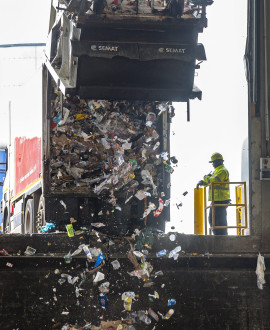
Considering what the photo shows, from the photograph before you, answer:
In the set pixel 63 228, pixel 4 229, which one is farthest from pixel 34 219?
pixel 4 229

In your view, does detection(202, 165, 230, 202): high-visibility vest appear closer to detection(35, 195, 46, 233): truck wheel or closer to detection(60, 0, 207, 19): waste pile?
detection(35, 195, 46, 233): truck wheel

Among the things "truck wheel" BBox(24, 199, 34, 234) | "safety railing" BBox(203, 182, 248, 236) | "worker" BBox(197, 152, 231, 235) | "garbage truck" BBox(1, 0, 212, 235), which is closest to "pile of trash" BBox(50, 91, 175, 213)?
"garbage truck" BBox(1, 0, 212, 235)

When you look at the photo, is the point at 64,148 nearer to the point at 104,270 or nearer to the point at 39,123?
the point at 39,123

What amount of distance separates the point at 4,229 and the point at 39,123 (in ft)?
14.1

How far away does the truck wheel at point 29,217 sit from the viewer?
10.5 meters

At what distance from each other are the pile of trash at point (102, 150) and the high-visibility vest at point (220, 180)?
1.05m

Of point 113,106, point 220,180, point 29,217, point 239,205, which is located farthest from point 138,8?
point 29,217

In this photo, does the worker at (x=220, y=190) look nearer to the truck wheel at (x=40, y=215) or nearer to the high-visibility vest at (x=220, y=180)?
the high-visibility vest at (x=220, y=180)

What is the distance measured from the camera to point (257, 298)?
7809mm

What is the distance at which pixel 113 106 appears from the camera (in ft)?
29.7

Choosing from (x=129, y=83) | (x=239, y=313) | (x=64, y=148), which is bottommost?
(x=239, y=313)

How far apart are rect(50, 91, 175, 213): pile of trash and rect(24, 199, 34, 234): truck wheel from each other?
4.86 feet

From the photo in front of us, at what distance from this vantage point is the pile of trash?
8.91m

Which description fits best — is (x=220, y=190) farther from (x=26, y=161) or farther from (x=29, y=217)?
(x=26, y=161)
